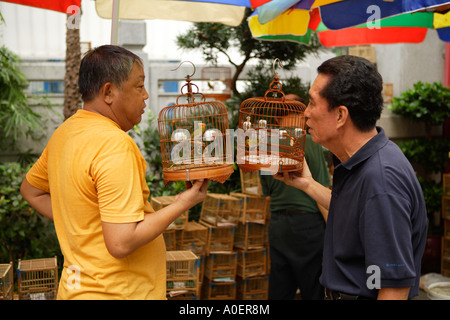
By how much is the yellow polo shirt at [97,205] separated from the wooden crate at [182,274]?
217cm

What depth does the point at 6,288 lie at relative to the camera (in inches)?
130

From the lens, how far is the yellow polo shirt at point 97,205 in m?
1.67

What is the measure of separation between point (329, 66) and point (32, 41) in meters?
6.93

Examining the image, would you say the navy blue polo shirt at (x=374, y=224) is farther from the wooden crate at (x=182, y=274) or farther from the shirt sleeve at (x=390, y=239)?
the wooden crate at (x=182, y=274)

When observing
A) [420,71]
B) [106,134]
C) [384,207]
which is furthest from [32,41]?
[384,207]

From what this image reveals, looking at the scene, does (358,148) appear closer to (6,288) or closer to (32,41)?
(6,288)

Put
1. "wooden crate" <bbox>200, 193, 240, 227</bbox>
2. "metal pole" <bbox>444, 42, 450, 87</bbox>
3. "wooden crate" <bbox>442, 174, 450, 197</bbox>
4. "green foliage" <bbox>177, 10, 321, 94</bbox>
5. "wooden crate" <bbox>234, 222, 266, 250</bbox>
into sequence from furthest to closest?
"metal pole" <bbox>444, 42, 450, 87</bbox>, "green foliage" <bbox>177, 10, 321, 94</bbox>, "wooden crate" <bbox>442, 174, 450, 197</bbox>, "wooden crate" <bbox>234, 222, 266, 250</bbox>, "wooden crate" <bbox>200, 193, 240, 227</bbox>

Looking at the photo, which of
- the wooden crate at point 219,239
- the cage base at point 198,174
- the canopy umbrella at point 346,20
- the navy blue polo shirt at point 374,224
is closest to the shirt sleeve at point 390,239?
the navy blue polo shirt at point 374,224

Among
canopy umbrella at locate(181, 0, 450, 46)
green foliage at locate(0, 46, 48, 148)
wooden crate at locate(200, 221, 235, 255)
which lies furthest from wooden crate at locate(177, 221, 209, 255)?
green foliage at locate(0, 46, 48, 148)

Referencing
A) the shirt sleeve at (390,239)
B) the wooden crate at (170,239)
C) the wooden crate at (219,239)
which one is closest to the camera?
the shirt sleeve at (390,239)

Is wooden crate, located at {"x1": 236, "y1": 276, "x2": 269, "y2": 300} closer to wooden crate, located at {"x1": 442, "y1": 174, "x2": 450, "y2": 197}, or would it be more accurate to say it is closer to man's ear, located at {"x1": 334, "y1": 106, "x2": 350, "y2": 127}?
wooden crate, located at {"x1": 442, "y1": 174, "x2": 450, "y2": 197}

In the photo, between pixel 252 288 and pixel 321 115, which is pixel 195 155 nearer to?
pixel 321 115

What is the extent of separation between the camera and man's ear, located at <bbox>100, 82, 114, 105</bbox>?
1.82m
